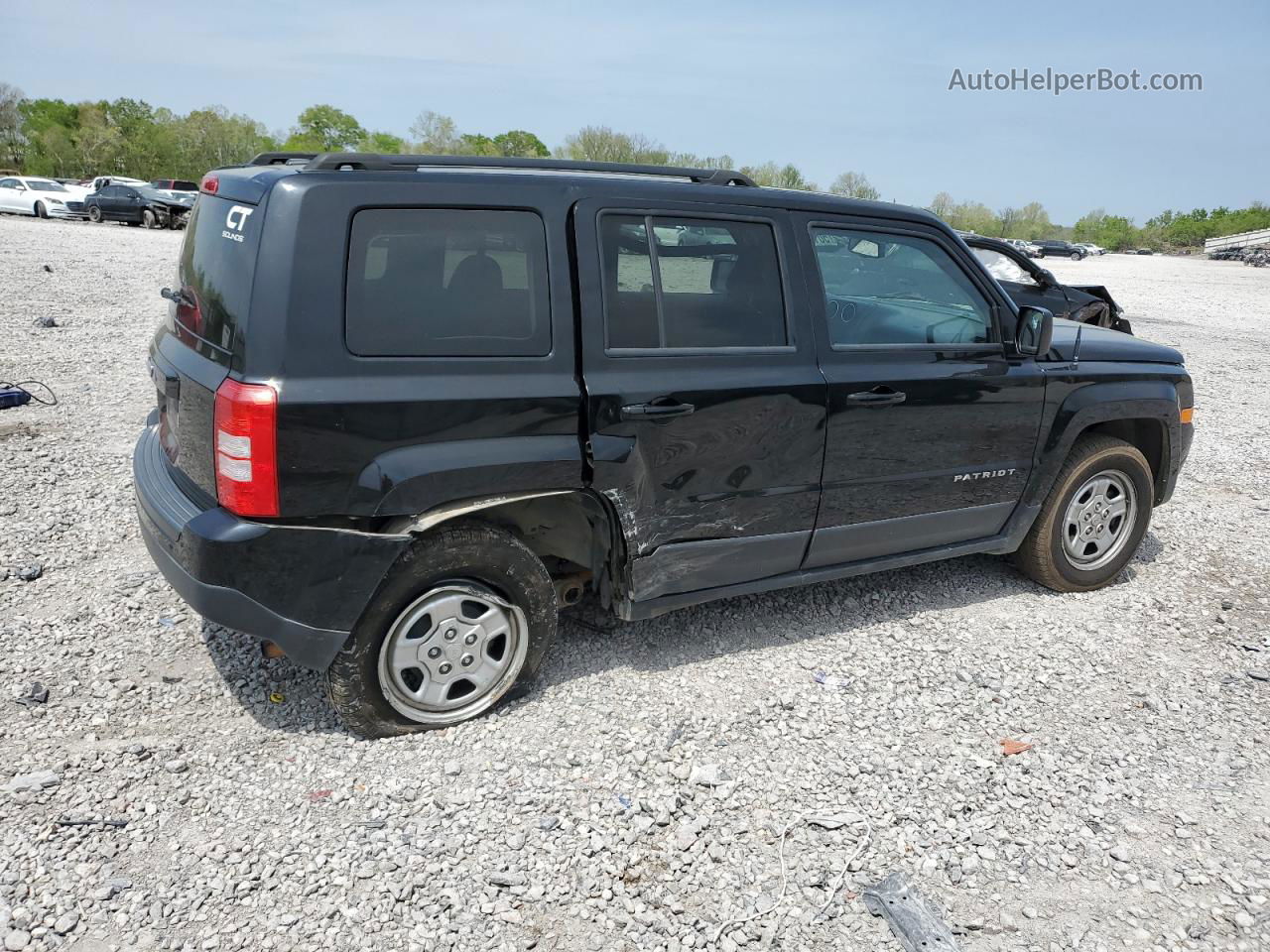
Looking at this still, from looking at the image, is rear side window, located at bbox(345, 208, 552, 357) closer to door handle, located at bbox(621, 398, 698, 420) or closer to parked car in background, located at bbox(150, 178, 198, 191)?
door handle, located at bbox(621, 398, 698, 420)

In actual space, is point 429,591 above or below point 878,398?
below

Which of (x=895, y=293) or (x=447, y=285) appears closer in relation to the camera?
(x=447, y=285)

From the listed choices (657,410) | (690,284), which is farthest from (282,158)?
(657,410)

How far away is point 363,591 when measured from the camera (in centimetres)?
318

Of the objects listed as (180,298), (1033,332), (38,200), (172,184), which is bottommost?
(180,298)

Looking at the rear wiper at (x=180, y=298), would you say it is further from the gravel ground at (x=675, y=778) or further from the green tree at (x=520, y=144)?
the green tree at (x=520, y=144)

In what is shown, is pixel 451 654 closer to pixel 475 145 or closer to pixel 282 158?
pixel 282 158

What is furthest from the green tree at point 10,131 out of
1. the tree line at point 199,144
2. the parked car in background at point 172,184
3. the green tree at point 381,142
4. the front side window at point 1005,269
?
the front side window at point 1005,269

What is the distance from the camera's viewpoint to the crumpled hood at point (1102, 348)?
15.3ft

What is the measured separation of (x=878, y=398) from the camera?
159 inches

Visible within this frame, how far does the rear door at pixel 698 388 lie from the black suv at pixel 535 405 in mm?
12

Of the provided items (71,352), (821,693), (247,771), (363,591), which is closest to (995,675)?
(821,693)

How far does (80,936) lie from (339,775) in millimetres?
903

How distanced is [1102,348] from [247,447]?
4.18m
